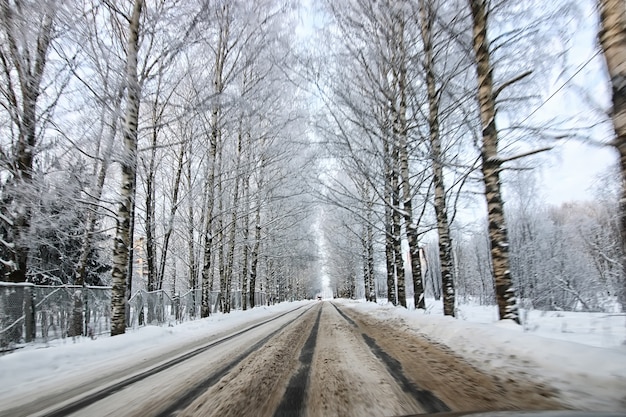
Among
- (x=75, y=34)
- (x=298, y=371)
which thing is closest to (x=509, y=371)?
(x=298, y=371)

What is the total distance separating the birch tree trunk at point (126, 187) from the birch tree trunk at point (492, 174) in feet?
25.8

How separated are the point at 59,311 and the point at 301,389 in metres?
8.57

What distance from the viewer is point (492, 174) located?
647 cm

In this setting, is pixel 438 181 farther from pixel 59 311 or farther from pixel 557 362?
pixel 59 311

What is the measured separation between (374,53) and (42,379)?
1180 cm

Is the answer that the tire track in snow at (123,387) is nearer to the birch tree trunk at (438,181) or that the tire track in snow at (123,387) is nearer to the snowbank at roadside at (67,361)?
the snowbank at roadside at (67,361)

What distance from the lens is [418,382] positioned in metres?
3.07

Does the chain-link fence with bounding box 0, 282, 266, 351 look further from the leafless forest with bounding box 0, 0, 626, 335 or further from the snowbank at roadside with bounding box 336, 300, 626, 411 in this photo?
the snowbank at roadside with bounding box 336, 300, 626, 411

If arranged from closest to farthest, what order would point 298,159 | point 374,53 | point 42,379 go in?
point 42,379
point 374,53
point 298,159

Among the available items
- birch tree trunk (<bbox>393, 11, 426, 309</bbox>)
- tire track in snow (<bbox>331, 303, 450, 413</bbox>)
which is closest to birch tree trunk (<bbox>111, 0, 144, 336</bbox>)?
tire track in snow (<bbox>331, 303, 450, 413</bbox>)

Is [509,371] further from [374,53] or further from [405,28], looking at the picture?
[405,28]

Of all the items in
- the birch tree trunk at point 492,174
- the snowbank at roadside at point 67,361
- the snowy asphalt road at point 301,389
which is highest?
the birch tree trunk at point 492,174

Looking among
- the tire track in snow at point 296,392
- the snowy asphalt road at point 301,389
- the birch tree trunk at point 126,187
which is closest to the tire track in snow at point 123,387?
the snowy asphalt road at point 301,389

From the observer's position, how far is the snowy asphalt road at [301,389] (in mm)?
2482
